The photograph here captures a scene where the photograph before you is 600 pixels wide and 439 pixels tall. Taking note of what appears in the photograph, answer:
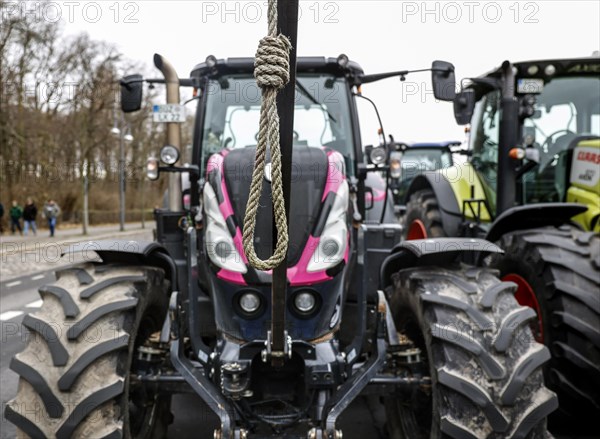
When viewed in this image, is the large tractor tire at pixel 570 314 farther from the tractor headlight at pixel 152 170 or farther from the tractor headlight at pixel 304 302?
the tractor headlight at pixel 152 170

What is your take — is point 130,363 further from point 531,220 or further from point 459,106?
point 459,106

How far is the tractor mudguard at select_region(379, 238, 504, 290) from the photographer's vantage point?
268cm

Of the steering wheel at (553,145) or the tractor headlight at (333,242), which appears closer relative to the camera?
the tractor headlight at (333,242)

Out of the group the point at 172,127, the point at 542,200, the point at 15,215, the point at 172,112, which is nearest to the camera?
the point at 172,112

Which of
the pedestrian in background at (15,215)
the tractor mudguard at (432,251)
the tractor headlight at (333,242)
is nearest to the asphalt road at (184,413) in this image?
the tractor mudguard at (432,251)

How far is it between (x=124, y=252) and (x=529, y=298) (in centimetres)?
270

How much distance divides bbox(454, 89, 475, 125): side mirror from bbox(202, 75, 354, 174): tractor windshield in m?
1.51

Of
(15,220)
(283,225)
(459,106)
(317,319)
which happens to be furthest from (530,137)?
(15,220)

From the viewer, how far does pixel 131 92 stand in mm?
3510

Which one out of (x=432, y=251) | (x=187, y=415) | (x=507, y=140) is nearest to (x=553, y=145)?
(x=507, y=140)

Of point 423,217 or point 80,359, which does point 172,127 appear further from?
point 80,359

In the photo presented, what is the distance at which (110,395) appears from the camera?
229 centimetres

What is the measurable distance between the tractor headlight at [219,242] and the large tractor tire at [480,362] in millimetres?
929

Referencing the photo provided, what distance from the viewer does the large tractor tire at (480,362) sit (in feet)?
7.38
